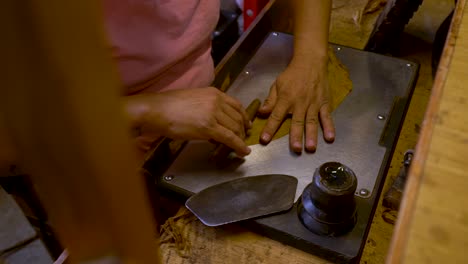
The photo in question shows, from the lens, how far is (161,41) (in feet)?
2.73

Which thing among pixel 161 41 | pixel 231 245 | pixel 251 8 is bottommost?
pixel 231 245

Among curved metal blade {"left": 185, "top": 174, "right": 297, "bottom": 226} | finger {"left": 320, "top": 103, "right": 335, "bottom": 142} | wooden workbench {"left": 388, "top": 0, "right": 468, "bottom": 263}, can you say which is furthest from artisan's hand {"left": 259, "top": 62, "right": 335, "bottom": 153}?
wooden workbench {"left": 388, "top": 0, "right": 468, "bottom": 263}

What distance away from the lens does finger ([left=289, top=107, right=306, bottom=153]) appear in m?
0.79

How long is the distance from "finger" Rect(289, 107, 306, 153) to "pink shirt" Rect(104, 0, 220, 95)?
21cm

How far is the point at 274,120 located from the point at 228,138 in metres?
0.13

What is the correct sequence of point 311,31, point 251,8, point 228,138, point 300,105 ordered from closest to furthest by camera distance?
point 228,138
point 300,105
point 311,31
point 251,8

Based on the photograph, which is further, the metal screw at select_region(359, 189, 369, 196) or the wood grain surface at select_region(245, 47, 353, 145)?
the wood grain surface at select_region(245, 47, 353, 145)

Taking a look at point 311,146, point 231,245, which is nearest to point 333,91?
point 311,146

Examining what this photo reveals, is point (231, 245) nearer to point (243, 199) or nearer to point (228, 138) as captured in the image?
point (243, 199)

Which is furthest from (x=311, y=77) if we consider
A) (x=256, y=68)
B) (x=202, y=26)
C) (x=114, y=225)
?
(x=114, y=225)

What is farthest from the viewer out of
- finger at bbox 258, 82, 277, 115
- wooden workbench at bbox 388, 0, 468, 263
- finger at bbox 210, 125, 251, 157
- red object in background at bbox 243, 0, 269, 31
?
red object in background at bbox 243, 0, 269, 31

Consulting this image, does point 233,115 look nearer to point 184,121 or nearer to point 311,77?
point 184,121

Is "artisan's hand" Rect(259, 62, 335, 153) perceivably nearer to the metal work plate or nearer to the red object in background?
the metal work plate

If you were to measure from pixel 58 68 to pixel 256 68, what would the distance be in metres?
0.83
